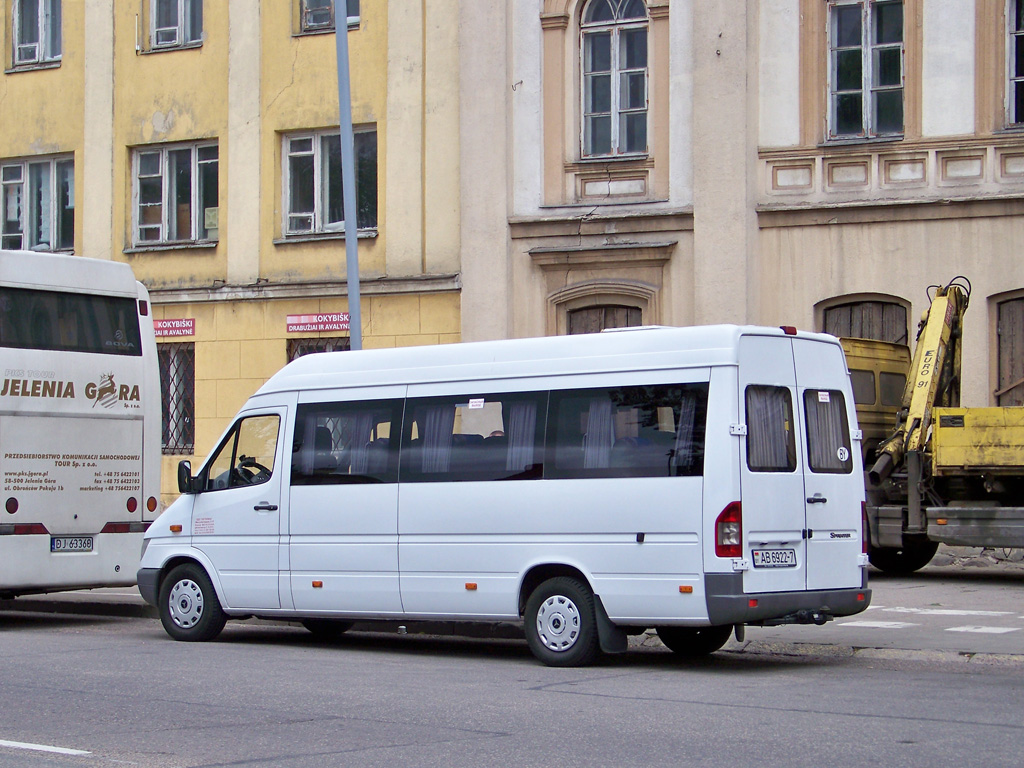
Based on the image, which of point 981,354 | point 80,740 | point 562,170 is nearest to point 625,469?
point 80,740

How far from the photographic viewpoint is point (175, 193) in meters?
26.1

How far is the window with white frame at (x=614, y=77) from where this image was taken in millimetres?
22406

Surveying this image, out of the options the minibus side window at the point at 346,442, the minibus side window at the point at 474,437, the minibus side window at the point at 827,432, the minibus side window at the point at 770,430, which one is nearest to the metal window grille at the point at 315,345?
the minibus side window at the point at 346,442

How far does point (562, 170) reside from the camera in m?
22.6

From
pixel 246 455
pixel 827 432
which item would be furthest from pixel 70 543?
pixel 827 432

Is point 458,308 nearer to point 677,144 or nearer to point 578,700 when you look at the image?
point 677,144

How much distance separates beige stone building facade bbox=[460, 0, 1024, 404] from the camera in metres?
20.4

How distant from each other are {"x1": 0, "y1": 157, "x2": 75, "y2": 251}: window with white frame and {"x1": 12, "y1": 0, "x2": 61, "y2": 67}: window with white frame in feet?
5.98

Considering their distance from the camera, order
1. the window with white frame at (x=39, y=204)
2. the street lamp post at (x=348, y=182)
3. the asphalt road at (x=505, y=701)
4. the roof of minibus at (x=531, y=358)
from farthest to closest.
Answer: the window with white frame at (x=39, y=204) < the street lamp post at (x=348, y=182) < the roof of minibus at (x=531, y=358) < the asphalt road at (x=505, y=701)

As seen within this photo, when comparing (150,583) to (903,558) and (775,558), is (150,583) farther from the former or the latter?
(903,558)

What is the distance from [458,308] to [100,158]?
7493mm

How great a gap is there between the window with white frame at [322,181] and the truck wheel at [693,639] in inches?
541

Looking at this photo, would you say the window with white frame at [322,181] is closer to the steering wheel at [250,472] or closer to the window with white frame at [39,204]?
the window with white frame at [39,204]

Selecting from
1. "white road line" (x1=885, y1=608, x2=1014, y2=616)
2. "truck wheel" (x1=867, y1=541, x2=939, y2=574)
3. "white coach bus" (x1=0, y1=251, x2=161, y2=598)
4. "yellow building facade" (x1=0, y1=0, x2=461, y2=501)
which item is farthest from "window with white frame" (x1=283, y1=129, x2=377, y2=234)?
"white road line" (x1=885, y1=608, x2=1014, y2=616)
